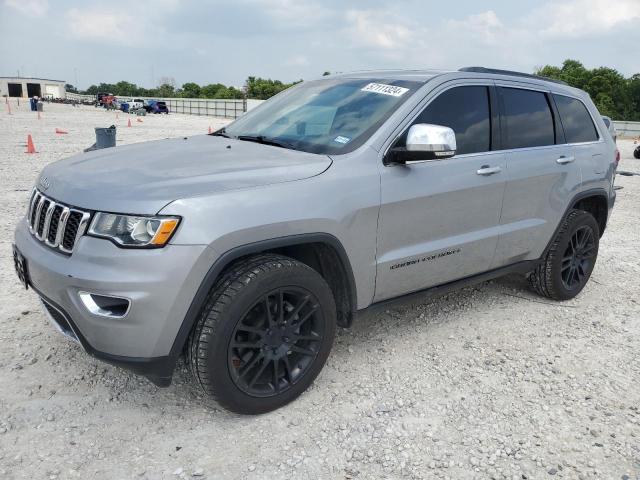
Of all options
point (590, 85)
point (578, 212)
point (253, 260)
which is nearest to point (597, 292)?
point (578, 212)

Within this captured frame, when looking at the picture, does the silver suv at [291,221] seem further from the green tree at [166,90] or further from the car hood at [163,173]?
the green tree at [166,90]

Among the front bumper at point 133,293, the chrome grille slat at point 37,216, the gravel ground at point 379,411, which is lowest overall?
the gravel ground at point 379,411

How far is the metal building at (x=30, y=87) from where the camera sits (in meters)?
117

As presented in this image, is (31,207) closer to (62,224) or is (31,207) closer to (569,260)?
(62,224)

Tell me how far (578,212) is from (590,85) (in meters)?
63.2

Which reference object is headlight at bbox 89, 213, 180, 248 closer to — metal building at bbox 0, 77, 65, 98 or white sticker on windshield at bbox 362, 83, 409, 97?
white sticker on windshield at bbox 362, 83, 409, 97

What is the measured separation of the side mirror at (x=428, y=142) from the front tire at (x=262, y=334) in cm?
88

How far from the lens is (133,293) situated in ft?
7.84

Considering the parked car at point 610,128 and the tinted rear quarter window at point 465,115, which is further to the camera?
the parked car at point 610,128

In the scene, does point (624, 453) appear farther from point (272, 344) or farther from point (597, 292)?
point (597, 292)

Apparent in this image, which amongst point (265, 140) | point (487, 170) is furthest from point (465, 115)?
point (265, 140)

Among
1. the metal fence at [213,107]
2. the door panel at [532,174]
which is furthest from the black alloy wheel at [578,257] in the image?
the metal fence at [213,107]

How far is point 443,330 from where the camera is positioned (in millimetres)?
4082

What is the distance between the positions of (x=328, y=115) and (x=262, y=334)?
153 cm
